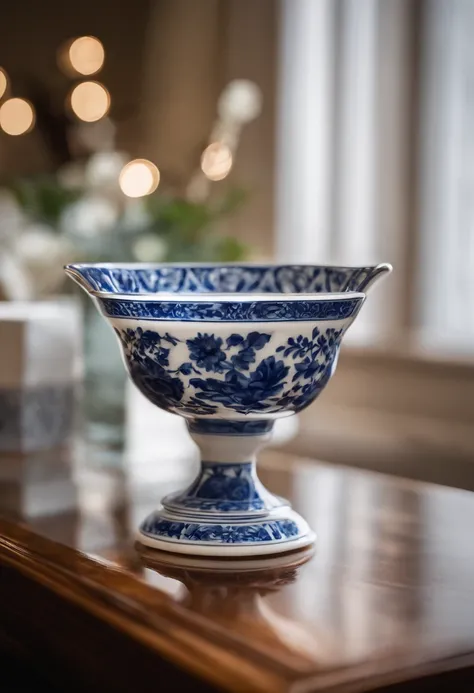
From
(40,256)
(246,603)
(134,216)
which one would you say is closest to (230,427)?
(246,603)

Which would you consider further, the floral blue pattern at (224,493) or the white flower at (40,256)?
the white flower at (40,256)

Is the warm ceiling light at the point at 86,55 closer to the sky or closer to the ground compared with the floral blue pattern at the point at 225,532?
closer to the sky

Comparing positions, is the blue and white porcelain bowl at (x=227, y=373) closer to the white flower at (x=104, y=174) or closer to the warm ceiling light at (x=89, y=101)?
the white flower at (x=104, y=174)

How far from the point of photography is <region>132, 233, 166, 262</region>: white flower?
1572 mm

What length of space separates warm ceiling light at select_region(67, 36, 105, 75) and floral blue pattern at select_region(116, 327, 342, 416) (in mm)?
1358

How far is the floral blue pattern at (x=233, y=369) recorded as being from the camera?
71 centimetres

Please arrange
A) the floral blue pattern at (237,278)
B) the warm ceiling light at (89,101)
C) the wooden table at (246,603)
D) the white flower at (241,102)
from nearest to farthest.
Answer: the wooden table at (246,603) < the floral blue pattern at (237,278) < the white flower at (241,102) < the warm ceiling light at (89,101)

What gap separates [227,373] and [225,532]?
0.12 metres

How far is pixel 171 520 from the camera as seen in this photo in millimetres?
771

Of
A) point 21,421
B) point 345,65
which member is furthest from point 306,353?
point 345,65

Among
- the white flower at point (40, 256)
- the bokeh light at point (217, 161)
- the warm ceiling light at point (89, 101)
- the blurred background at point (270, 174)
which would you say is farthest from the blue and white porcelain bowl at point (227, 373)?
the warm ceiling light at point (89, 101)

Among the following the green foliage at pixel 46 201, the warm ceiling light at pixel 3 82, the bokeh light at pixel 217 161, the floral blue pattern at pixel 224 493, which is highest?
the warm ceiling light at pixel 3 82

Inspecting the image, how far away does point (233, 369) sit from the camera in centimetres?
71

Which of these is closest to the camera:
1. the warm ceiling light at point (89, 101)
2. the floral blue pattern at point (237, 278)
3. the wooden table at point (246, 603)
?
the wooden table at point (246, 603)
